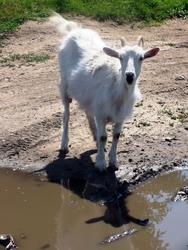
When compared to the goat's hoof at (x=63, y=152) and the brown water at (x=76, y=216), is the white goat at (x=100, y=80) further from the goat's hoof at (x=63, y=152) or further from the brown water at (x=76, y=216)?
the brown water at (x=76, y=216)

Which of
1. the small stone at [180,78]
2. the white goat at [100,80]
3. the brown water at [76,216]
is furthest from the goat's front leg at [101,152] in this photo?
the small stone at [180,78]

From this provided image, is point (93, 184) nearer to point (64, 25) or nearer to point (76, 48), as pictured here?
point (76, 48)

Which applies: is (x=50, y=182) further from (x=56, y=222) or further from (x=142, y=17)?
(x=142, y=17)

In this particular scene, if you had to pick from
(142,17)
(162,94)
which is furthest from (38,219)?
(142,17)

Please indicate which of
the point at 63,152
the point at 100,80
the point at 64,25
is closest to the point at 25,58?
the point at 64,25

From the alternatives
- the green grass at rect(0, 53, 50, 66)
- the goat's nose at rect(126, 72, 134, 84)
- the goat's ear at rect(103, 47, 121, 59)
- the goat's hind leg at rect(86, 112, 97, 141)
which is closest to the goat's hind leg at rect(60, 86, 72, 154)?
the goat's hind leg at rect(86, 112, 97, 141)
